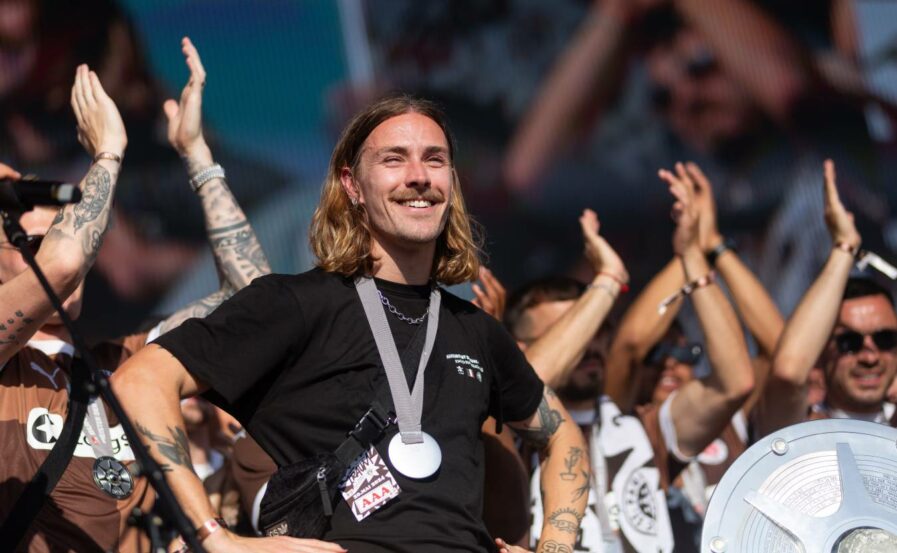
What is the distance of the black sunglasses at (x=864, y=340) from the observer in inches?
215

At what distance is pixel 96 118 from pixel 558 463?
169 cm

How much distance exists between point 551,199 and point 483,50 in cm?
143

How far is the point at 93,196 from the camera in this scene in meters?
3.37

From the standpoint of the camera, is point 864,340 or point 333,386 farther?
point 864,340

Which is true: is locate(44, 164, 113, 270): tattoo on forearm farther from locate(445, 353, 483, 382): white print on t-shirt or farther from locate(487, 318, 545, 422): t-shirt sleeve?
locate(487, 318, 545, 422): t-shirt sleeve

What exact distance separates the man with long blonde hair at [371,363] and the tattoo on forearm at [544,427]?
0.19 meters

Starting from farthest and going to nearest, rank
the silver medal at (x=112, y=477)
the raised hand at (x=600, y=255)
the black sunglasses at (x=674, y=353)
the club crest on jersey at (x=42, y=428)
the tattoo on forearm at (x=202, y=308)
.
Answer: the black sunglasses at (x=674, y=353) < the raised hand at (x=600, y=255) < the tattoo on forearm at (x=202, y=308) < the silver medal at (x=112, y=477) < the club crest on jersey at (x=42, y=428)

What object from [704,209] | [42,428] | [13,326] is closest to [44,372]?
[42,428]

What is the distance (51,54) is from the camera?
9.41 m

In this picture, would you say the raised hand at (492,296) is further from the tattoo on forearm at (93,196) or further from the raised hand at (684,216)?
the tattoo on forearm at (93,196)

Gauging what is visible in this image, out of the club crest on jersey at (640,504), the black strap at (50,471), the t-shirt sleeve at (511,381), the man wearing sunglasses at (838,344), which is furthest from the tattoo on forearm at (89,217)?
the man wearing sunglasses at (838,344)

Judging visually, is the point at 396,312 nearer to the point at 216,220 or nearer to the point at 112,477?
the point at 112,477

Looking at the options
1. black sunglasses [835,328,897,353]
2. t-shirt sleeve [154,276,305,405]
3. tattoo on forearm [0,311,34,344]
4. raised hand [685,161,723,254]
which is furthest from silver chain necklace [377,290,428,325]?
black sunglasses [835,328,897,353]

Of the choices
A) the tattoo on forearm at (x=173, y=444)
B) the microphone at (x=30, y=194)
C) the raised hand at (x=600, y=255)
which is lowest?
the tattoo on forearm at (x=173, y=444)
